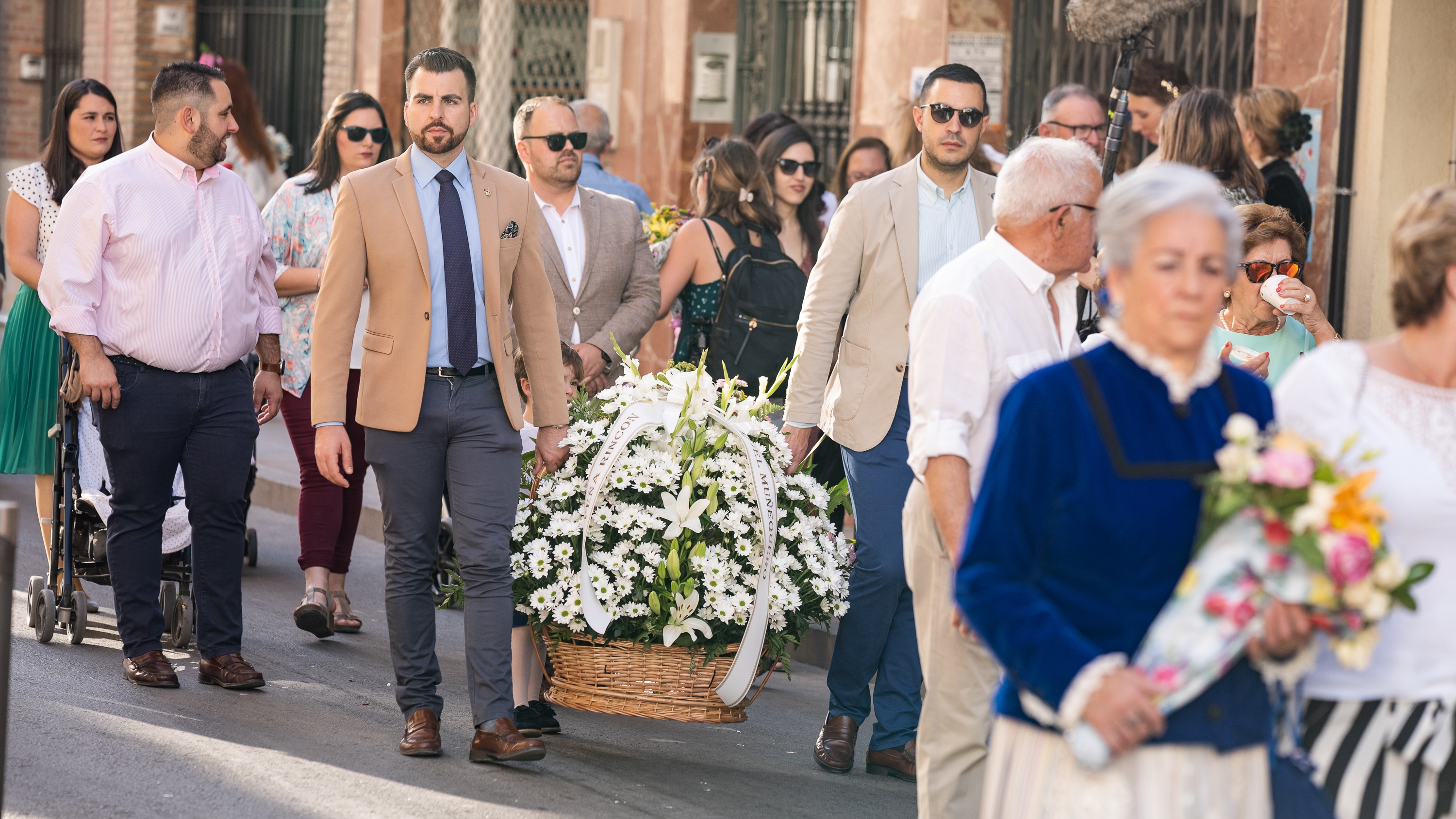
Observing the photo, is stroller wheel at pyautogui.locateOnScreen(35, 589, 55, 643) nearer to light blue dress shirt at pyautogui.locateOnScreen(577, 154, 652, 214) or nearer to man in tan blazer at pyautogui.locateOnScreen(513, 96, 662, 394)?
man in tan blazer at pyautogui.locateOnScreen(513, 96, 662, 394)

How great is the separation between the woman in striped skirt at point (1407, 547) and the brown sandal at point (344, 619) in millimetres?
5368

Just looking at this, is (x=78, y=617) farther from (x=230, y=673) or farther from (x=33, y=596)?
(x=230, y=673)

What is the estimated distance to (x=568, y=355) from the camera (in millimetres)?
Result: 6859

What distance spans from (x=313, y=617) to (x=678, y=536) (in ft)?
7.81

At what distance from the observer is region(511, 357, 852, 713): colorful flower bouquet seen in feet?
18.3

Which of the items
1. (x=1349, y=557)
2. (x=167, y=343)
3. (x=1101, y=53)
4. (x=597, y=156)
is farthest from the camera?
(x=1101, y=53)

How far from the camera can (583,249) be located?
7.07 m

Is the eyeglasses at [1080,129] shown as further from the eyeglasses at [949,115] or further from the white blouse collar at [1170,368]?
the white blouse collar at [1170,368]

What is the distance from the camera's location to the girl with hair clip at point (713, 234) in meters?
7.52

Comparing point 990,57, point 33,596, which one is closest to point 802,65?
point 990,57

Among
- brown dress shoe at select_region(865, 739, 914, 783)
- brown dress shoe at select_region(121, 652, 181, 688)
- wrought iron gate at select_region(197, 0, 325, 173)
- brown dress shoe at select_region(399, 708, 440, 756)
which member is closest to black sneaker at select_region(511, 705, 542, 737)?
brown dress shoe at select_region(399, 708, 440, 756)

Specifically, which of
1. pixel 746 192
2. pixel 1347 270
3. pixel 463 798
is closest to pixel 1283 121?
pixel 1347 270

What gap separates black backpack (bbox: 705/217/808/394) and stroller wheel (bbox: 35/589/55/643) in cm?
287

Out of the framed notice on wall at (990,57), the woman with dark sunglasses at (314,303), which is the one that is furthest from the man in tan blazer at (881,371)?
the framed notice on wall at (990,57)
